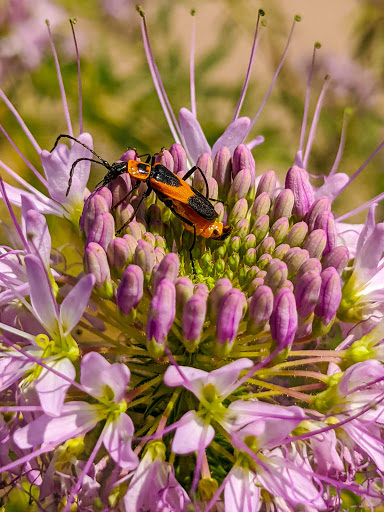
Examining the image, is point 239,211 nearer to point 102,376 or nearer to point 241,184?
point 241,184

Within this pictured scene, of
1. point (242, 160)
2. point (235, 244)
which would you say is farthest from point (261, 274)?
point (242, 160)

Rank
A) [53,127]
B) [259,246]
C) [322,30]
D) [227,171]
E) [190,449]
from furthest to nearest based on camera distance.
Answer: [322,30] < [53,127] < [227,171] < [259,246] < [190,449]

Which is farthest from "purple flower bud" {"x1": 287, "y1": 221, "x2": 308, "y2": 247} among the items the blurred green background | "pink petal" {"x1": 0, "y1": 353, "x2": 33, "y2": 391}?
the blurred green background

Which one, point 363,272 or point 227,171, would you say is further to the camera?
point 227,171

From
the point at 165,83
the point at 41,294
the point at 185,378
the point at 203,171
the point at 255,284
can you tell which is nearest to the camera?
the point at 185,378

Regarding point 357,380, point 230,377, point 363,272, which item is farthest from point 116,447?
point 363,272

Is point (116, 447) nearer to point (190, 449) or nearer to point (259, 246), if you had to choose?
point (190, 449)
